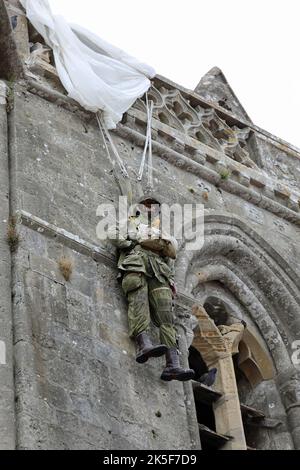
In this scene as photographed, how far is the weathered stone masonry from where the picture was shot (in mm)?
10133

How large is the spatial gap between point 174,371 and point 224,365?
2307 mm

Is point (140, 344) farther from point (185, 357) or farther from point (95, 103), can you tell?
point (95, 103)

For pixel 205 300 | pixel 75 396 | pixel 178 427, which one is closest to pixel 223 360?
pixel 205 300

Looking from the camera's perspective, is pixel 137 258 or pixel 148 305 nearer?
pixel 148 305

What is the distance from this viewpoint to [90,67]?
1363cm

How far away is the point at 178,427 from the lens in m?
10.8

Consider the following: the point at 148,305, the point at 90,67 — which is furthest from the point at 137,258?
the point at 90,67

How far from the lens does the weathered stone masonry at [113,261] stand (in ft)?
33.2

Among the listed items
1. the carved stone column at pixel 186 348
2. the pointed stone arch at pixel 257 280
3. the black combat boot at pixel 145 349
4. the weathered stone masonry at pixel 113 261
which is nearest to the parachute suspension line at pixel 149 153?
the weathered stone masonry at pixel 113 261

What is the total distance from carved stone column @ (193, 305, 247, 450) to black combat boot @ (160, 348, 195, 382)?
1.58m

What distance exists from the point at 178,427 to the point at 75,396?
1.15 meters

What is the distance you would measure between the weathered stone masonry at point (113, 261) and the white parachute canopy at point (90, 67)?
0.16 m

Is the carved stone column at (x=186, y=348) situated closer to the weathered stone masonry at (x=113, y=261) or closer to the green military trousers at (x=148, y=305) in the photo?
the weathered stone masonry at (x=113, y=261)

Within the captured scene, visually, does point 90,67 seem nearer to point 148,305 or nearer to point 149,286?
point 149,286
